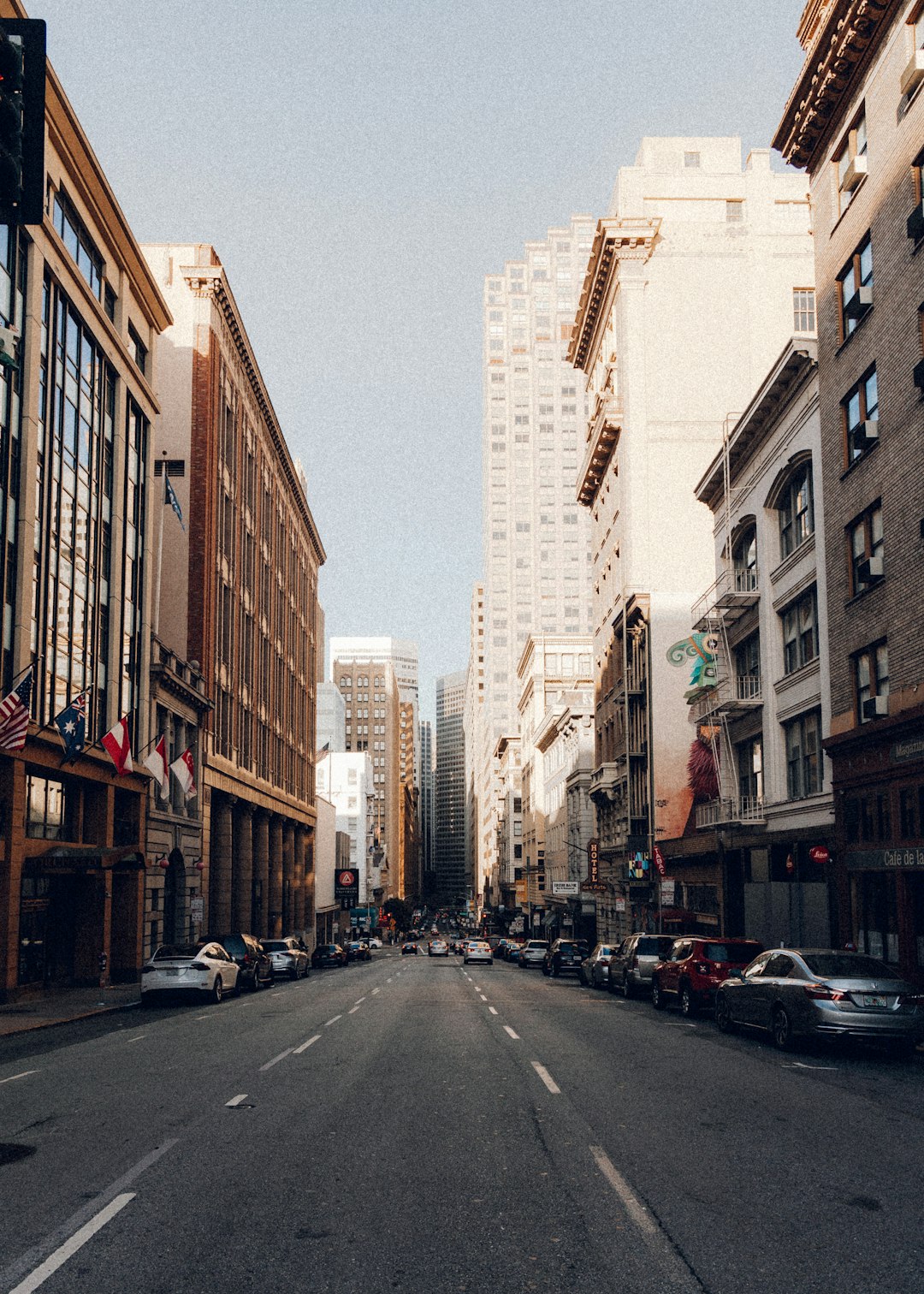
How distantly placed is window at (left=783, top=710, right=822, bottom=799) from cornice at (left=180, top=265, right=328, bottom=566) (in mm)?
35584

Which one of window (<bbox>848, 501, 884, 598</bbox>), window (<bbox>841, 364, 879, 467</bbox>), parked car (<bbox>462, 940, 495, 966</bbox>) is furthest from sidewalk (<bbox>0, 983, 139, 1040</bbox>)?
parked car (<bbox>462, 940, 495, 966</bbox>)

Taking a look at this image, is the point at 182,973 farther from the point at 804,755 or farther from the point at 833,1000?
the point at 804,755

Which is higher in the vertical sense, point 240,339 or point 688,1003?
point 240,339

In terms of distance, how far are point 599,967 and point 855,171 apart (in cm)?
2246

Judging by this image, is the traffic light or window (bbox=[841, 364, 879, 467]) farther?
window (bbox=[841, 364, 879, 467])

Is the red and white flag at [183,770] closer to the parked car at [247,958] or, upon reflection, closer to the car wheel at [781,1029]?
the parked car at [247,958]

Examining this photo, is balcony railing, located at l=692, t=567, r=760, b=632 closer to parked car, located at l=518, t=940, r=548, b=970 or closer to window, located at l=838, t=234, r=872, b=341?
window, located at l=838, t=234, r=872, b=341

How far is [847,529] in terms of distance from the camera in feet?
94.1

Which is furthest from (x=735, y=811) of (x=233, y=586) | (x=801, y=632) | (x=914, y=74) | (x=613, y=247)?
(x=613, y=247)

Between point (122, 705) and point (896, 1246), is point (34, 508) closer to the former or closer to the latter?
point (122, 705)

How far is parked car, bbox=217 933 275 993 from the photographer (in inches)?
1335

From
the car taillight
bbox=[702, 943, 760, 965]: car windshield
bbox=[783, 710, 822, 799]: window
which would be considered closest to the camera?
the car taillight

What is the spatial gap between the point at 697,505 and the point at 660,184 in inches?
662

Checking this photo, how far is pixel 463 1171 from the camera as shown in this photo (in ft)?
29.5
